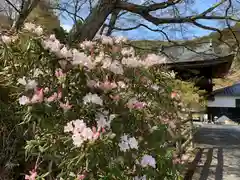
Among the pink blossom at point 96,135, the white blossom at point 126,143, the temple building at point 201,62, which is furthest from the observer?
the temple building at point 201,62

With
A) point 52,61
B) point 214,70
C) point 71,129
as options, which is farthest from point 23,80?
point 214,70

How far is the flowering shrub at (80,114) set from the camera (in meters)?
1.49

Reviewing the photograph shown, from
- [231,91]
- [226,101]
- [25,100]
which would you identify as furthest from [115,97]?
[231,91]

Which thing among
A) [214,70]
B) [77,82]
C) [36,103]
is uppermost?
[214,70]

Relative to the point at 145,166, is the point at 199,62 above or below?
above

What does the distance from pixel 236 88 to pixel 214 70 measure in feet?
51.6

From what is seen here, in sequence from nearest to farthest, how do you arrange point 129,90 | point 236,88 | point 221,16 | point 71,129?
point 71,129, point 129,90, point 221,16, point 236,88

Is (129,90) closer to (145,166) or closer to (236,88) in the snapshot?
(145,166)

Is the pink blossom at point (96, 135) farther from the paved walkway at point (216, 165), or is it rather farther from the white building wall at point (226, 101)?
the white building wall at point (226, 101)

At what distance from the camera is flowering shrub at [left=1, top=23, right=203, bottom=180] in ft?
4.90

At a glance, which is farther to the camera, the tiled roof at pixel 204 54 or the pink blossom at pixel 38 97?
the tiled roof at pixel 204 54

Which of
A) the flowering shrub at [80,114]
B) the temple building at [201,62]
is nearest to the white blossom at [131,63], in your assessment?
the flowering shrub at [80,114]

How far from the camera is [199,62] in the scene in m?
12.2

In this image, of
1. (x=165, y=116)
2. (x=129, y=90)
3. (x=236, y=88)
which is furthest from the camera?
(x=236, y=88)
